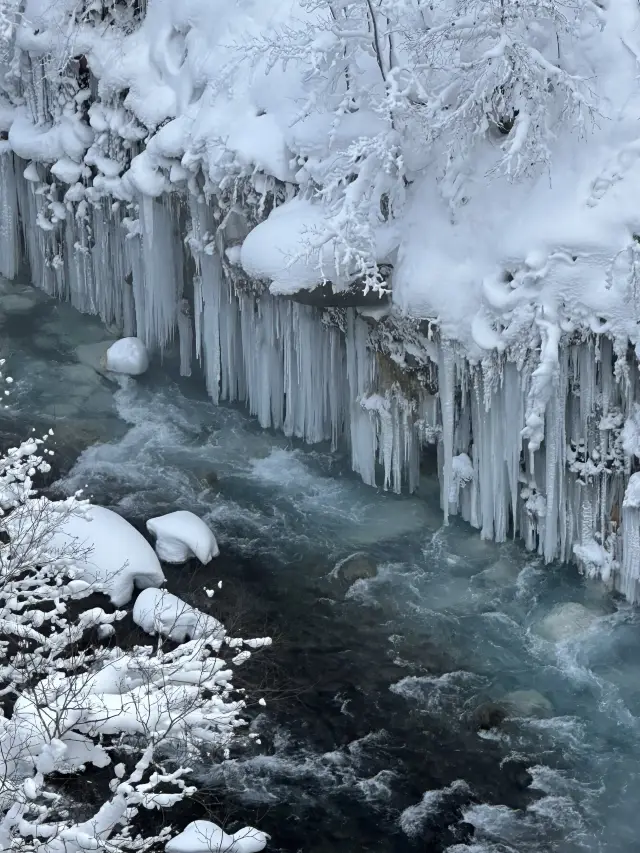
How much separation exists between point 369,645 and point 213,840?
10.8 ft

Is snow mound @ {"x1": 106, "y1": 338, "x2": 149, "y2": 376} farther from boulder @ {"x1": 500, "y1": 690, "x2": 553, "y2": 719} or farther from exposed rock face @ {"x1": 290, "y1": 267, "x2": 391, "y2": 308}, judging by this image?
boulder @ {"x1": 500, "y1": 690, "x2": 553, "y2": 719}

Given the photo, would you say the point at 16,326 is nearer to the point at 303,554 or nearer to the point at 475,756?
the point at 303,554

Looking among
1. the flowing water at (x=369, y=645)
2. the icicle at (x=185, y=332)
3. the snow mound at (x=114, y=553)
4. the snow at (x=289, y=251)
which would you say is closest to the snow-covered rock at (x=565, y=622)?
the flowing water at (x=369, y=645)

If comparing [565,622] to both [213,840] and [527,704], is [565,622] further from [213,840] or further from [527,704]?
[213,840]

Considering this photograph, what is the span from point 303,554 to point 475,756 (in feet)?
12.4

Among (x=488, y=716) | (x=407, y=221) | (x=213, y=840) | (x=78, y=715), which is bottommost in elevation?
(x=213, y=840)

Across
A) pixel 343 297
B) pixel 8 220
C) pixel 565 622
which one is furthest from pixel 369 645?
pixel 8 220

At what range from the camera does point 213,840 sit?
10.0 meters

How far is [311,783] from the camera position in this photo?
36.0ft

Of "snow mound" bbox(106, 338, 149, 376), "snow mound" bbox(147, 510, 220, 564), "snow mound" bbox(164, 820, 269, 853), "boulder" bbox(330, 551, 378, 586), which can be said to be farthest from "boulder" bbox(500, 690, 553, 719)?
"snow mound" bbox(106, 338, 149, 376)

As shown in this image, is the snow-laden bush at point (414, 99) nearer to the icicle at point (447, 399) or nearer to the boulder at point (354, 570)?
the icicle at point (447, 399)

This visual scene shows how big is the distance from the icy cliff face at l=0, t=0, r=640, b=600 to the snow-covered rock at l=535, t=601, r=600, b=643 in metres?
0.51

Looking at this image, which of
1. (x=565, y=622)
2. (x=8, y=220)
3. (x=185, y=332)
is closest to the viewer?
(x=565, y=622)

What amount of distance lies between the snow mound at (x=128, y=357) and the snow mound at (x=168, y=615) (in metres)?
5.73
